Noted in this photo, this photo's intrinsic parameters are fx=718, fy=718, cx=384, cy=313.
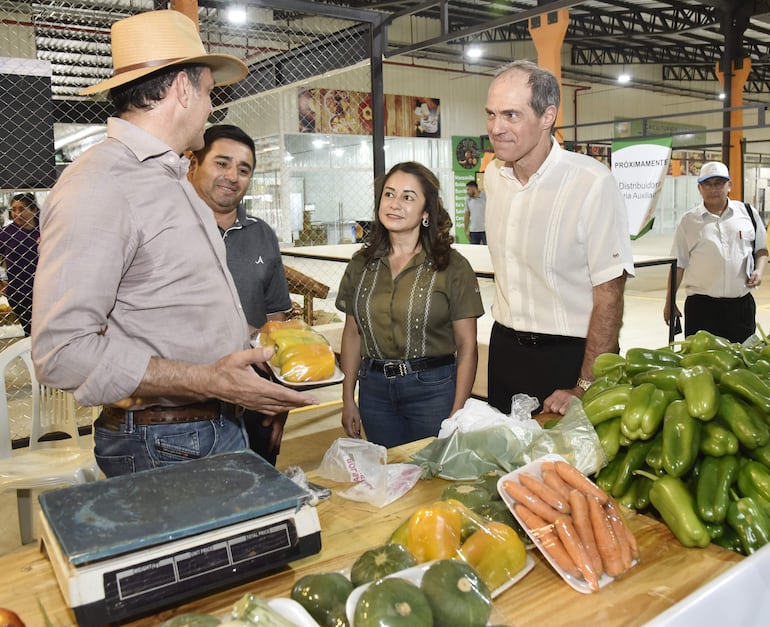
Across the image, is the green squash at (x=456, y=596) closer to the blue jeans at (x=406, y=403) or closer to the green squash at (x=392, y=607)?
the green squash at (x=392, y=607)

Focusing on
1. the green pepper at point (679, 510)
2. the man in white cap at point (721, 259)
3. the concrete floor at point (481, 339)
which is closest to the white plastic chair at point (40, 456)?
the concrete floor at point (481, 339)

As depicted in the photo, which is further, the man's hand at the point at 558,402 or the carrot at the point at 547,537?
the man's hand at the point at 558,402

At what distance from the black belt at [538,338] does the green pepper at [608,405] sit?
788 mm

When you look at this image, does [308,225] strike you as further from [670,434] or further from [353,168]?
[670,434]

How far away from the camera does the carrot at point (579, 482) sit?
131 centimetres

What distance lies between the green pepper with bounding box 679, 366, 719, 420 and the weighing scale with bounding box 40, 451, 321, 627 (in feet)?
2.66

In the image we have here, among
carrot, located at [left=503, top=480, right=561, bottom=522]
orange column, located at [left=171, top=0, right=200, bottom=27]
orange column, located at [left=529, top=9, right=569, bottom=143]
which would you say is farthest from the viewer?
orange column, located at [left=529, top=9, right=569, bottom=143]

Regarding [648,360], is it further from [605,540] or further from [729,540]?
[605,540]

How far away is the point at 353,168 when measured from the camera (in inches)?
640

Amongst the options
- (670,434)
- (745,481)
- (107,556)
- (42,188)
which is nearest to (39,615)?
(107,556)

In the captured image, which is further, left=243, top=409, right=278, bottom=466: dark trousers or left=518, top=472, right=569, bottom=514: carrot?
left=243, top=409, right=278, bottom=466: dark trousers

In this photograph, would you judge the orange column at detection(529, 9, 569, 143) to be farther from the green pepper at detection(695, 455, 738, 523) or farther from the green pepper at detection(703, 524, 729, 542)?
the green pepper at detection(703, 524, 729, 542)

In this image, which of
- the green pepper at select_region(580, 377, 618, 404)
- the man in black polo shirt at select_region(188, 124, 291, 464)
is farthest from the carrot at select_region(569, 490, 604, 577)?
the man in black polo shirt at select_region(188, 124, 291, 464)

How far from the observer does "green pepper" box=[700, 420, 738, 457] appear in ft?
4.73
